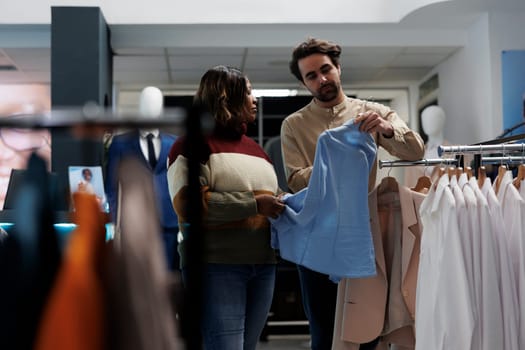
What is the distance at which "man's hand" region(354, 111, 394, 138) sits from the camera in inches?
84.6

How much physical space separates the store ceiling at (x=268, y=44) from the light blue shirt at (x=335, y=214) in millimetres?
A: 4051

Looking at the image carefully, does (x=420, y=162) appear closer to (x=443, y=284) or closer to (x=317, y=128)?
(x=317, y=128)

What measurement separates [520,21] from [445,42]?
783mm

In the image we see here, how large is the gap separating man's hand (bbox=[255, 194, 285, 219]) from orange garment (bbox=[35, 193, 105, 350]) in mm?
1091

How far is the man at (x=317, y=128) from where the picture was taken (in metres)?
2.38

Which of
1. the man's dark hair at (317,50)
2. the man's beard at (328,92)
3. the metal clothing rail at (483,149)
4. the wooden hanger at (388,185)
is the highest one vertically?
the man's dark hair at (317,50)

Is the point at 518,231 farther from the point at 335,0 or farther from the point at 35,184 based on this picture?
the point at 335,0

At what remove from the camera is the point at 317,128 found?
96.3 inches

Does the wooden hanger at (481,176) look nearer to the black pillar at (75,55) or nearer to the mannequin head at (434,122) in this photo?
the black pillar at (75,55)

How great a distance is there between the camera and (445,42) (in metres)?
6.68

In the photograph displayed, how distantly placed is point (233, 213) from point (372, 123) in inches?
21.3

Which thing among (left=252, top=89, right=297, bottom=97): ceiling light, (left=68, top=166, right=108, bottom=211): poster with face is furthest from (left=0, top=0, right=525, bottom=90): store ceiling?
(left=68, top=166, right=108, bottom=211): poster with face

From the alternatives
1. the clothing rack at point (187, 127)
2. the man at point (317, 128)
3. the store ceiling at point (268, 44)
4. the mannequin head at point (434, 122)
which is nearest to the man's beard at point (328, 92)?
the man at point (317, 128)

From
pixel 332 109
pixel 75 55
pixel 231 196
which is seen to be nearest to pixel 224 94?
pixel 231 196
